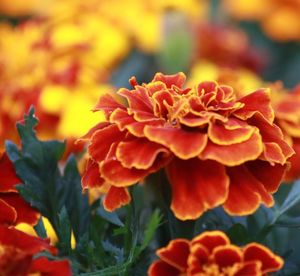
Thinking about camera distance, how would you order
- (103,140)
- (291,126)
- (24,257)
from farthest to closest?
(291,126) < (103,140) < (24,257)

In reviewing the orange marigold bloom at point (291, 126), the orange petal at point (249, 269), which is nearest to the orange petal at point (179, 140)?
the orange petal at point (249, 269)

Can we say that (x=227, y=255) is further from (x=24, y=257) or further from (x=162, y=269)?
(x=24, y=257)

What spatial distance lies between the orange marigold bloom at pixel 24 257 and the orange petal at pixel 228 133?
17cm

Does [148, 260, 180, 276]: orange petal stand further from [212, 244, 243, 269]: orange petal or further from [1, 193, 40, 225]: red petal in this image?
[1, 193, 40, 225]: red petal

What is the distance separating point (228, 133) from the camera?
0.71 m

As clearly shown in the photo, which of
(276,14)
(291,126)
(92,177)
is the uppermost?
(92,177)

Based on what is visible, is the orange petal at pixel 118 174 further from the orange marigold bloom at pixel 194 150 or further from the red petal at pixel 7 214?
the red petal at pixel 7 214

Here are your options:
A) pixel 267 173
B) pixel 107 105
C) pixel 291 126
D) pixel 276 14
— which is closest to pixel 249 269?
pixel 267 173

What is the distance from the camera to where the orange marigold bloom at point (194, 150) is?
2.26ft

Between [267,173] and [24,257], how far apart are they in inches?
9.3

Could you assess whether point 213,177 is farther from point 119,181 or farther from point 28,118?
point 28,118

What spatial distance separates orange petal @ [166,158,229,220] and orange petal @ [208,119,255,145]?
0.08ft

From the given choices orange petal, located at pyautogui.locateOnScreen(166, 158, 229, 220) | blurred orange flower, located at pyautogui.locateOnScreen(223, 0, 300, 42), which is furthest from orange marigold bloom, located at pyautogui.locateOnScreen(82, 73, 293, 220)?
blurred orange flower, located at pyautogui.locateOnScreen(223, 0, 300, 42)

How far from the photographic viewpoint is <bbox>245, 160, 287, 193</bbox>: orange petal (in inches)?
29.1
